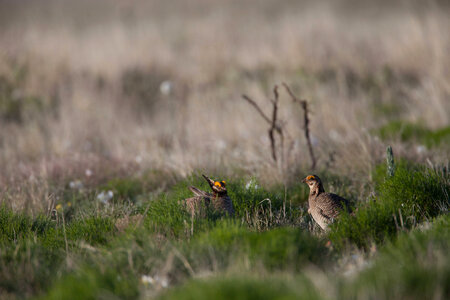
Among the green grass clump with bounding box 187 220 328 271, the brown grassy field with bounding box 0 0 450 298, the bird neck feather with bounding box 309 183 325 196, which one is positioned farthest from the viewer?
the brown grassy field with bounding box 0 0 450 298

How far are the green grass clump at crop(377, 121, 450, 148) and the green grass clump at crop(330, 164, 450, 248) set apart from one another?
2.17 metres

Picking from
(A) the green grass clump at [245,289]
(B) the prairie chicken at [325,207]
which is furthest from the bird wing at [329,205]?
(A) the green grass clump at [245,289]

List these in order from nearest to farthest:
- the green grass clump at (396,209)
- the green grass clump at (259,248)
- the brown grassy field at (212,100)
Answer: the green grass clump at (259,248) < the green grass clump at (396,209) < the brown grassy field at (212,100)

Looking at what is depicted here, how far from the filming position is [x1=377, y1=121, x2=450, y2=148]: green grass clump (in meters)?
6.56

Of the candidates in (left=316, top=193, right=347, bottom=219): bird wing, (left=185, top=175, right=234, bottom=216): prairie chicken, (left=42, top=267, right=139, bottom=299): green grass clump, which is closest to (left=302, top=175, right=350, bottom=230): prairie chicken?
(left=316, top=193, right=347, bottom=219): bird wing

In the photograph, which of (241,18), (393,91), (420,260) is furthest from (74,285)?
(241,18)

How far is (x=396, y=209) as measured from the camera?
12.6 feet

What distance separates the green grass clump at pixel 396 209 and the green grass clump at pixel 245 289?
117cm

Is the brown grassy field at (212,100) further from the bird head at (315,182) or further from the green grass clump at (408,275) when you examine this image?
the green grass clump at (408,275)

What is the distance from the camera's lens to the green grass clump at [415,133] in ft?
21.5

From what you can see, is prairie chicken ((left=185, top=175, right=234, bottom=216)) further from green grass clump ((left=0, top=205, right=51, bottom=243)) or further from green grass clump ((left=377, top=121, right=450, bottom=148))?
green grass clump ((left=377, top=121, right=450, bottom=148))

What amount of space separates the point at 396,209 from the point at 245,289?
1890 mm

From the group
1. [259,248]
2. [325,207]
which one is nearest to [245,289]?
[259,248]

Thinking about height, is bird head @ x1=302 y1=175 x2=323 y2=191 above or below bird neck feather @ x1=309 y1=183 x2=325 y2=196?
above
